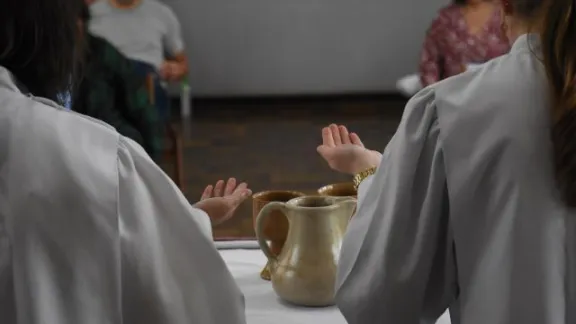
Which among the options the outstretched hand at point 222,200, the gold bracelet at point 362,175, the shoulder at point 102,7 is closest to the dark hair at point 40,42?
the outstretched hand at point 222,200

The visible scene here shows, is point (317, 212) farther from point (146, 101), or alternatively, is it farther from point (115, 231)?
point (146, 101)

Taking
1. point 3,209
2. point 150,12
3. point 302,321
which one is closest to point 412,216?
point 302,321

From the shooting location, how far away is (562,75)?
3.25ft

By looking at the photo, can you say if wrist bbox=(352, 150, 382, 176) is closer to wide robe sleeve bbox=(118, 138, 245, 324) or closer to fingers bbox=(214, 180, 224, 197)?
fingers bbox=(214, 180, 224, 197)

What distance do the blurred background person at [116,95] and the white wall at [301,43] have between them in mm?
3984

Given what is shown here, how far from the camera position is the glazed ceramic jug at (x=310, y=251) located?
49.1 inches

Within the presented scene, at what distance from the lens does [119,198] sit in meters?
0.99

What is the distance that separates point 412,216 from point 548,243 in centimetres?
16

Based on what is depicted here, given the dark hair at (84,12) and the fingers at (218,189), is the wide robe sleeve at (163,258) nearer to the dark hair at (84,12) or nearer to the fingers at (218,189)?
the dark hair at (84,12)

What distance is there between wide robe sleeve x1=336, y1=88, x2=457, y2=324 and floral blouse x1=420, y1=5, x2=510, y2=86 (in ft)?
8.26

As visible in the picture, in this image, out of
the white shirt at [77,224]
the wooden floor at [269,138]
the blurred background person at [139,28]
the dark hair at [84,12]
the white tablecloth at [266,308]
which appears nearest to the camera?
the white shirt at [77,224]

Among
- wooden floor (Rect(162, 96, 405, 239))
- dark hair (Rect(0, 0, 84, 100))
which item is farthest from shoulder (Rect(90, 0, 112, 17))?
dark hair (Rect(0, 0, 84, 100))

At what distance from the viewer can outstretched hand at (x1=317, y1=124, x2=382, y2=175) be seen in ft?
4.50

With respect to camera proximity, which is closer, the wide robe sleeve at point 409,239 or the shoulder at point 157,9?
the wide robe sleeve at point 409,239
